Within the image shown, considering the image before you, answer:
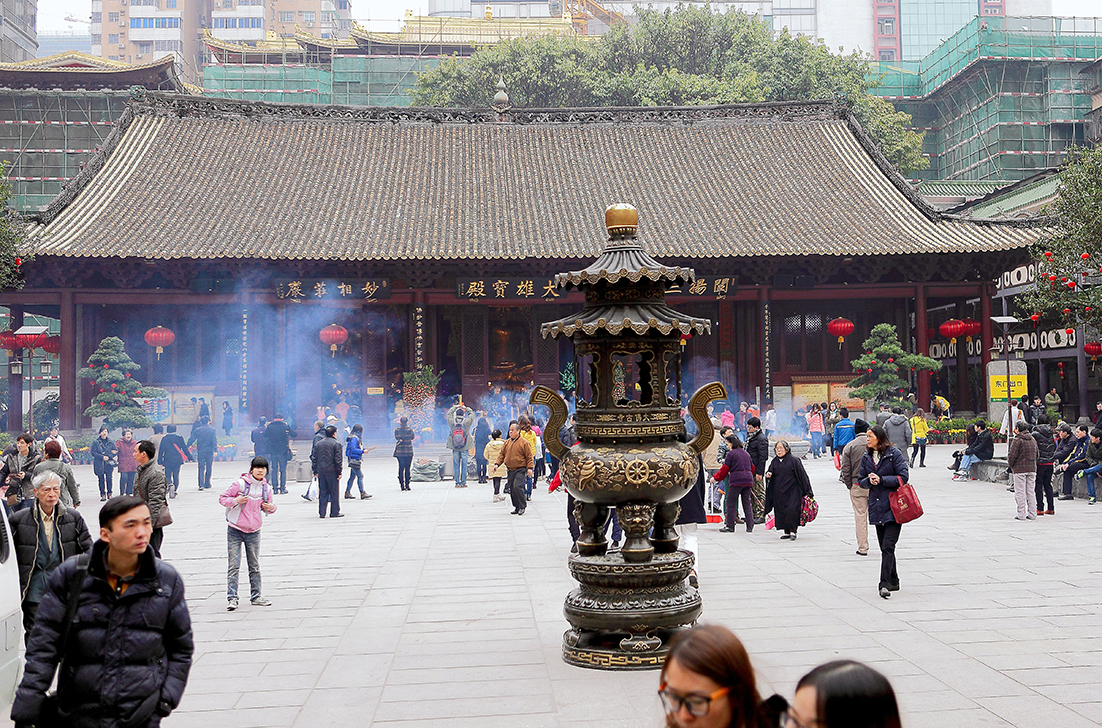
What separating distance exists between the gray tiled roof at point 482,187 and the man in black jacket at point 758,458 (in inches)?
426

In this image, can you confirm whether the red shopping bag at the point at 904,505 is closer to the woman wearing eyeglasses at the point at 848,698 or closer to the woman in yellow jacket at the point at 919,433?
the woman wearing eyeglasses at the point at 848,698

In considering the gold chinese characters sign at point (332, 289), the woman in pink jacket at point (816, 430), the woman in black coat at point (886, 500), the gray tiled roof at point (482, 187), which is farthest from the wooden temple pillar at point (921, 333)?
the woman in black coat at point (886, 500)

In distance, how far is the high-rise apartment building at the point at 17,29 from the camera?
147 ft

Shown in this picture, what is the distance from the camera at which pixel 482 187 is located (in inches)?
993

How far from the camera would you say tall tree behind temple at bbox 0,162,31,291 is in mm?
17094

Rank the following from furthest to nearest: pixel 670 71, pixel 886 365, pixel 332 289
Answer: pixel 670 71, pixel 332 289, pixel 886 365

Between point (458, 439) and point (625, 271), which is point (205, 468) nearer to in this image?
point (458, 439)

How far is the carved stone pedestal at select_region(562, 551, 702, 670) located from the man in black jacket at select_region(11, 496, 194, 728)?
294 centimetres

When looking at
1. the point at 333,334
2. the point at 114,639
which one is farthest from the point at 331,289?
the point at 114,639

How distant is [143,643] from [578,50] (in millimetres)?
37900

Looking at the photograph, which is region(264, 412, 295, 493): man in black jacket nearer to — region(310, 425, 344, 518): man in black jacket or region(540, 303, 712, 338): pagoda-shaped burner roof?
region(310, 425, 344, 518): man in black jacket

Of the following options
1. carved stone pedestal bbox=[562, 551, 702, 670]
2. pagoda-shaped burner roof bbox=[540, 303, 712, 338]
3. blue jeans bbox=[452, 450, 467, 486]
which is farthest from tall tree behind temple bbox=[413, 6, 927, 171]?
carved stone pedestal bbox=[562, 551, 702, 670]

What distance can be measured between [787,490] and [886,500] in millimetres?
2819

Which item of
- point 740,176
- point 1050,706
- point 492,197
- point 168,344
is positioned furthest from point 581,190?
point 1050,706
